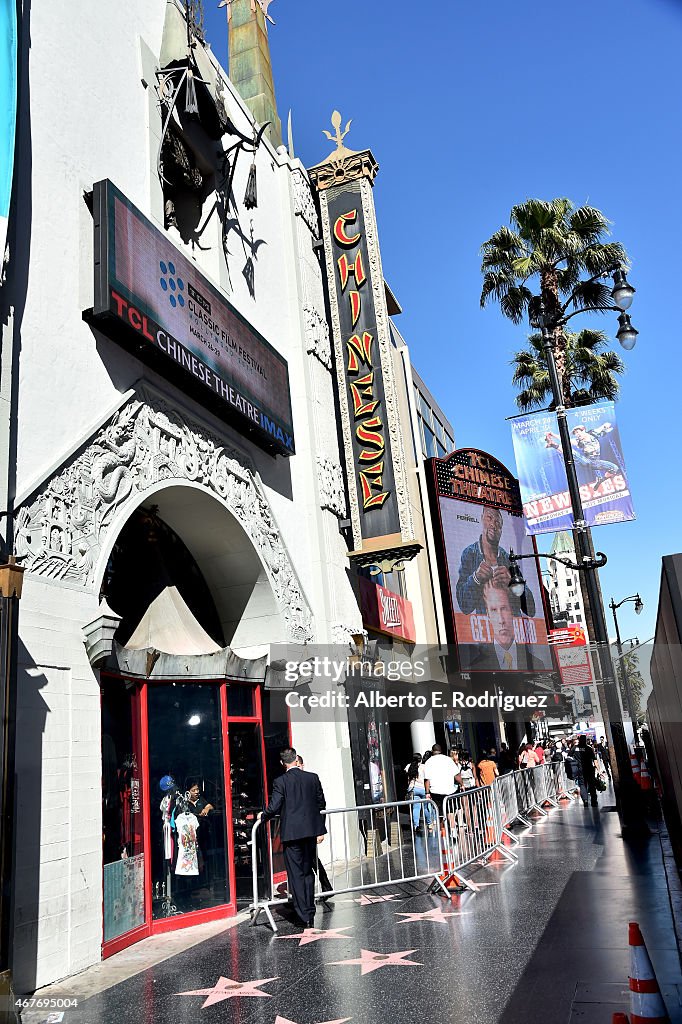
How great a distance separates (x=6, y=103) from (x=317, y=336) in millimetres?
9554

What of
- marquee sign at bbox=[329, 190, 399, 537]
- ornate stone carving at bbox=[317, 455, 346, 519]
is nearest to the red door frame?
ornate stone carving at bbox=[317, 455, 346, 519]

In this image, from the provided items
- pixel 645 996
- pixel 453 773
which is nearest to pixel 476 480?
pixel 453 773

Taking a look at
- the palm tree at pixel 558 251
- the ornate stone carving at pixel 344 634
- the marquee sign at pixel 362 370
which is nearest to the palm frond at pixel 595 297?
the palm tree at pixel 558 251

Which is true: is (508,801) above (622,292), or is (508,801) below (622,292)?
below

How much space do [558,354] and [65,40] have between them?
51.2ft

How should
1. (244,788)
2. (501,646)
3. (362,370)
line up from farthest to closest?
(501,646)
(362,370)
(244,788)

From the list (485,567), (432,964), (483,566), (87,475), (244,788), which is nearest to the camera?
(432,964)

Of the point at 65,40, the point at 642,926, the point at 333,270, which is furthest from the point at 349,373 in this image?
the point at 642,926

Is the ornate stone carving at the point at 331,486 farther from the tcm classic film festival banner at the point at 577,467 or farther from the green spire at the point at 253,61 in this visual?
the green spire at the point at 253,61

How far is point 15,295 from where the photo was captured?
26.5 ft

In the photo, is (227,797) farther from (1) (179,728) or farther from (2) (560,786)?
(2) (560,786)

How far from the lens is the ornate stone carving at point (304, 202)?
57.7 feet

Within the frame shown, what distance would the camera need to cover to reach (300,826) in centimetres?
905

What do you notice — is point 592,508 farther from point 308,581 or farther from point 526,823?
point 526,823
